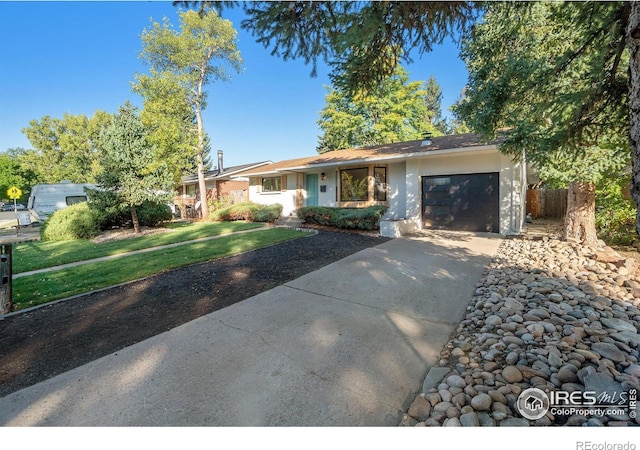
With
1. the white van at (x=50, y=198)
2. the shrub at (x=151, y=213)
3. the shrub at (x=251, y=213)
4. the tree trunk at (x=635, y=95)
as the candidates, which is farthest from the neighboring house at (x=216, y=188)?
the tree trunk at (x=635, y=95)

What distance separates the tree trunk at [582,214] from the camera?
703 centimetres

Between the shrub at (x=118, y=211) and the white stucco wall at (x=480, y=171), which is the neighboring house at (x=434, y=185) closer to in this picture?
the white stucco wall at (x=480, y=171)

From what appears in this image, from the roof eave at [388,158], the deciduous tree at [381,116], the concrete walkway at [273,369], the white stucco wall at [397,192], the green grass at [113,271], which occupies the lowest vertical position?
the concrete walkway at [273,369]

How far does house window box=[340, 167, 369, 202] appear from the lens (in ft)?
43.8

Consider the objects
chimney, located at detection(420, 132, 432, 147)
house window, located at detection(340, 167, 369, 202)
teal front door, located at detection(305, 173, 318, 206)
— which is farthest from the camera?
teal front door, located at detection(305, 173, 318, 206)

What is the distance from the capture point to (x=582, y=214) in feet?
23.4

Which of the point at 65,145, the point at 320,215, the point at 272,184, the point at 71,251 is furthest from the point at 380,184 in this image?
the point at 65,145

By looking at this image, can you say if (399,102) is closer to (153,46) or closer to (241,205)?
(241,205)

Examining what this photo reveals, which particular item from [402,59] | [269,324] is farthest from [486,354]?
[402,59]

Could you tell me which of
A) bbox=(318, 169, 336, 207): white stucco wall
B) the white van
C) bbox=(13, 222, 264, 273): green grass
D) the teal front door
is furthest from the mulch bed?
the white van

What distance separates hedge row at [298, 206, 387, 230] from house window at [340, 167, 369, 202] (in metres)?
1.85

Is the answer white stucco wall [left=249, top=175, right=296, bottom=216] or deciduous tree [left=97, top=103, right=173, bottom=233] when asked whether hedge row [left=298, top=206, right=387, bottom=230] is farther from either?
deciduous tree [left=97, top=103, right=173, bottom=233]
